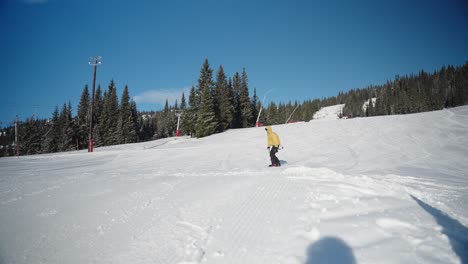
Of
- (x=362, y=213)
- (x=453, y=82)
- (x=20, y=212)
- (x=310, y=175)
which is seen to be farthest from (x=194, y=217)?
(x=453, y=82)

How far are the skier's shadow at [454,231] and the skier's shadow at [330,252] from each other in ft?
4.03

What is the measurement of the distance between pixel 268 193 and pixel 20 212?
16.6 ft

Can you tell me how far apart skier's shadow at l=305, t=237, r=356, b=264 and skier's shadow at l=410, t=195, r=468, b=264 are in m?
1.23

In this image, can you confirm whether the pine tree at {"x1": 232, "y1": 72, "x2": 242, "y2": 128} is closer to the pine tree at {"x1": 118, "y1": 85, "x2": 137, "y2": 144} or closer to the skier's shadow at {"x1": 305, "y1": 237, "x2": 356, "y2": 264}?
the pine tree at {"x1": 118, "y1": 85, "x2": 137, "y2": 144}

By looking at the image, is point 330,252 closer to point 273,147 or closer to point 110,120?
point 273,147

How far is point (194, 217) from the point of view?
394cm

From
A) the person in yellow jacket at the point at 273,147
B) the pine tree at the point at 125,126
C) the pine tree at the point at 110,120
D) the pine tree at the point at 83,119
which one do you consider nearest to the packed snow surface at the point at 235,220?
the person in yellow jacket at the point at 273,147

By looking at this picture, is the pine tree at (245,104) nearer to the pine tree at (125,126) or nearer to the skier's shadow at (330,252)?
the pine tree at (125,126)

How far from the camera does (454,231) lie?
3182mm

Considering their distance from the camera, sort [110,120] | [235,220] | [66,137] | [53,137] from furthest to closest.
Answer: [110,120], [53,137], [66,137], [235,220]

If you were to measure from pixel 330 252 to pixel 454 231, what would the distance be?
2000 millimetres

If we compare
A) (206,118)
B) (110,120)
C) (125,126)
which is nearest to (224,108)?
(206,118)

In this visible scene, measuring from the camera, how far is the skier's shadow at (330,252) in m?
2.64

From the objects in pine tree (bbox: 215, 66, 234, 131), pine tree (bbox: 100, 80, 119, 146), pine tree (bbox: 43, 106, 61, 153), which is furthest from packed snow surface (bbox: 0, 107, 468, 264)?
pine tree (bbox: 43, 106, 61, 153)
